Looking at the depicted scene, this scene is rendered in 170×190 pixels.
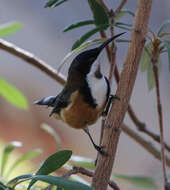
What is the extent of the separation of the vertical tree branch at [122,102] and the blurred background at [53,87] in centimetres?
201

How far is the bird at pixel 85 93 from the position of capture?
0.75m

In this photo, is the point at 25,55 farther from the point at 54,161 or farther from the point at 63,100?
the point at 54,161

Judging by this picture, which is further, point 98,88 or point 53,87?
point 53,87

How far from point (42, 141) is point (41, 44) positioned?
0.79 meters

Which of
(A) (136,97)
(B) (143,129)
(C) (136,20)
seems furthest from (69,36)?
(C) (136,20)

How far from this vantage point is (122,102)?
21.8 inches

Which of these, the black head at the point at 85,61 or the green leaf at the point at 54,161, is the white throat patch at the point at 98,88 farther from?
the green leaf at the point at 54,161

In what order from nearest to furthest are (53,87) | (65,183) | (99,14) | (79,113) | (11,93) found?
1. (65,183)
2. (99,14)
3. (79,113)
4. (11,93)
5. (53,87)

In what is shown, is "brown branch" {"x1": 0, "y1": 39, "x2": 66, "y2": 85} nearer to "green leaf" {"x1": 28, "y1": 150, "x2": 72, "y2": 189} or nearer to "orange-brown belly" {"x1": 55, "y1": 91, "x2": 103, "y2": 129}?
"orange-brown belly" {"x1": 55, "y1": 91, "x2": 103, "y2": 129}

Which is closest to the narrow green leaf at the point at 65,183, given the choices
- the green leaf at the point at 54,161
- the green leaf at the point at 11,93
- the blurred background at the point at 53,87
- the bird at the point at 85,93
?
the green leaf at the point at 54,161

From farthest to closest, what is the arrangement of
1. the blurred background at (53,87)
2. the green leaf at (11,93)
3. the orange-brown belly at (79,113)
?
the blurred background at (53,87), the green leaf at (11,93), the orange-brown belly at (79,113)

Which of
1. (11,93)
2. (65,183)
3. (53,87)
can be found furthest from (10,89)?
(53,87)

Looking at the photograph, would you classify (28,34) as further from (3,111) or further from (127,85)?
(127,85)

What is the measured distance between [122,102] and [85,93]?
23 centimetres
